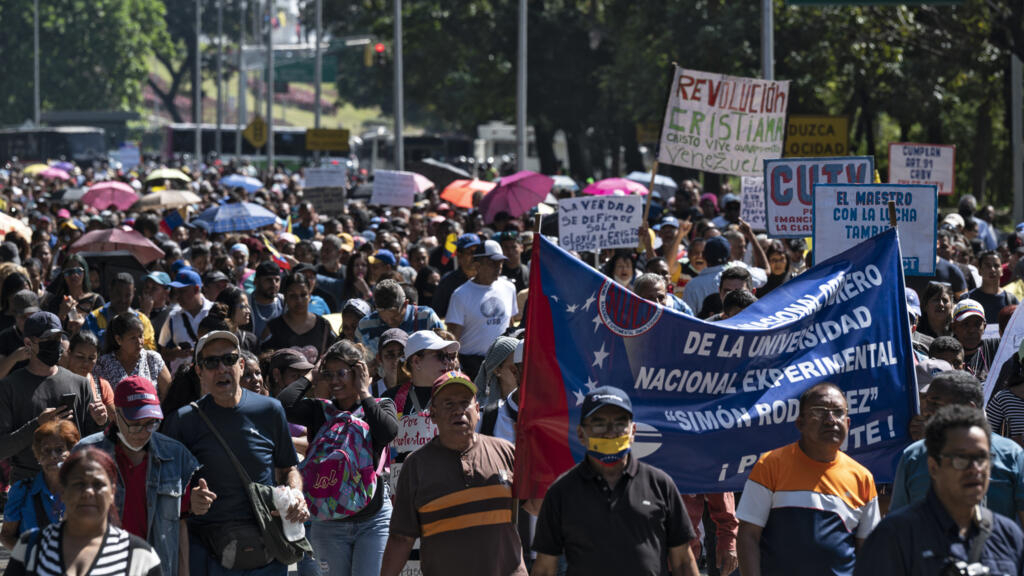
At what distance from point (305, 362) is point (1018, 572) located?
4119 millimetres

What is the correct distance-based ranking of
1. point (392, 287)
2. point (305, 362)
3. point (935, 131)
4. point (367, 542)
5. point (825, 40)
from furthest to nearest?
point (935, 131), point (825, 40), point (392, 287), point (305, 362), point (367, 542)

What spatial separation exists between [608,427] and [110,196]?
2388 centimetres

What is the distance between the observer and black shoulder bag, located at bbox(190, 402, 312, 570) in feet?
21.0

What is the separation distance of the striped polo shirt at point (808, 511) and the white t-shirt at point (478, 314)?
15.8ft

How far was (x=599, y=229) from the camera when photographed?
559 inches

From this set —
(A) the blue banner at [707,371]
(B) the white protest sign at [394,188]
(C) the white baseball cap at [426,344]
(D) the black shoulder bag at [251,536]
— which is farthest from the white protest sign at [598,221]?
(B) the white protest sign at [394,188]

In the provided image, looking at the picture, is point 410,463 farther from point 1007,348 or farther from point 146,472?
point 1007,348

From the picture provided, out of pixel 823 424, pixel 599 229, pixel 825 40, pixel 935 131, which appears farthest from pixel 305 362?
pixel 935 131

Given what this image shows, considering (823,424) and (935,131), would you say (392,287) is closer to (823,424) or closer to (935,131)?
(823,424)

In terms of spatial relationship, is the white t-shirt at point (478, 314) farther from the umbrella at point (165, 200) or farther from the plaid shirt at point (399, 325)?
the umbrella at point (165, 200)

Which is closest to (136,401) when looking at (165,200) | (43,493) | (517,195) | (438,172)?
(43,493)

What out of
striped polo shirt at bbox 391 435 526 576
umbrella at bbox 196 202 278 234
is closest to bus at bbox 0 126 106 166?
A: umbrella at bbox 196 202 278 234

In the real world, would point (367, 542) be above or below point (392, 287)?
below

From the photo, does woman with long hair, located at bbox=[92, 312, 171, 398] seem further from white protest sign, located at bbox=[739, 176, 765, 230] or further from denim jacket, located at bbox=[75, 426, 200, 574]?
white protest sign, located at bbox=[739, 176, 765, 230]
